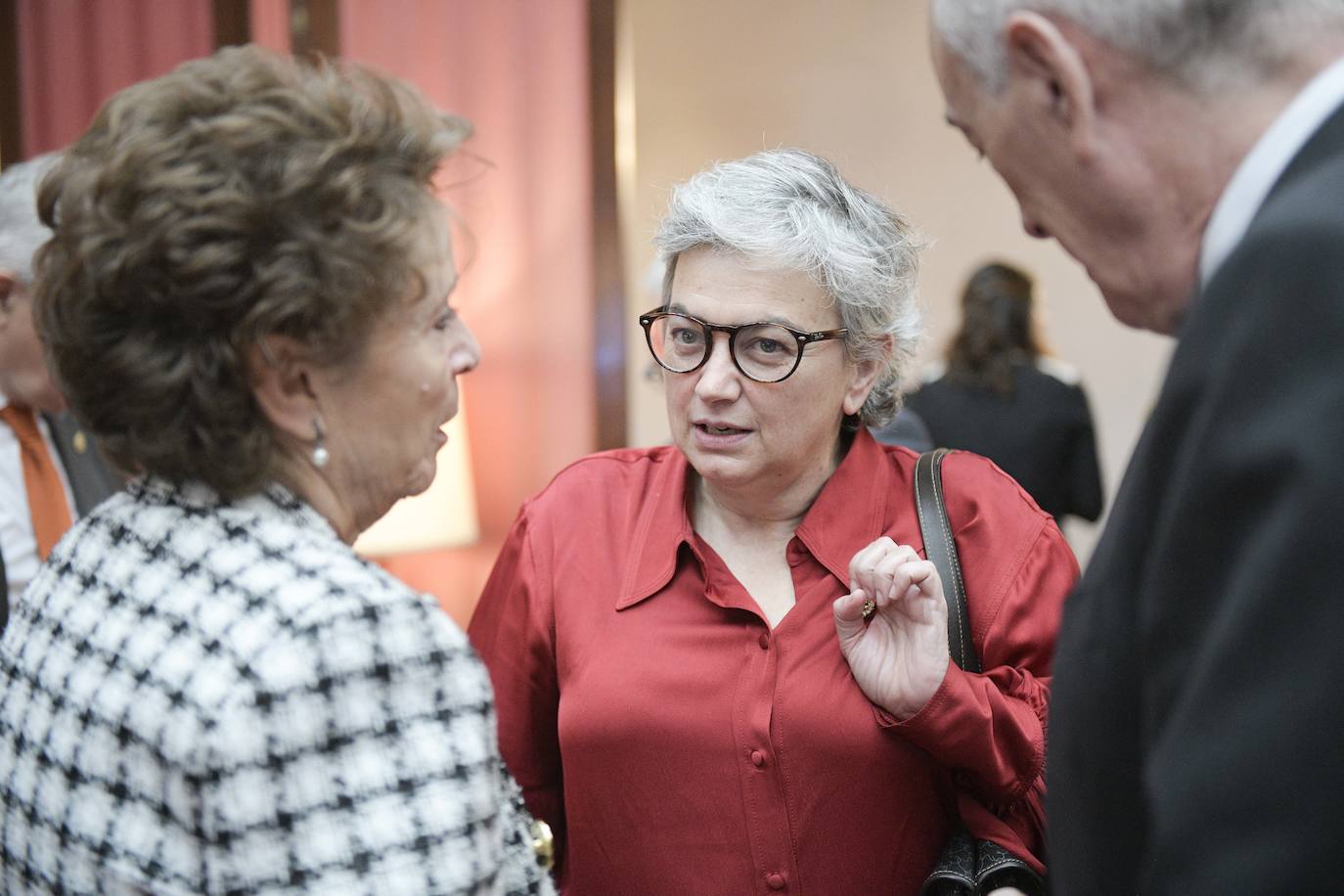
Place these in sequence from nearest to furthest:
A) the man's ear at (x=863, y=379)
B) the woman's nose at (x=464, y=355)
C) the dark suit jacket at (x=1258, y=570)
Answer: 1. the dark suit jacket at (x=1258, y=570)
2. the woman's nose at (x=464, y=355)
3. the man's ear at (x=863, y=379)

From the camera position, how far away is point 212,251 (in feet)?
3.29

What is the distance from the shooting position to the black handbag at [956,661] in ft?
5.20

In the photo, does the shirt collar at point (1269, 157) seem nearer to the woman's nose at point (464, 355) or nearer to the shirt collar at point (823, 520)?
the woman's nose at point (464, 355)

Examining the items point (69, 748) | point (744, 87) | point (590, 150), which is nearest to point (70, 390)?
point (69, 748)

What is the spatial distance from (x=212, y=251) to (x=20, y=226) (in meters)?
1.38

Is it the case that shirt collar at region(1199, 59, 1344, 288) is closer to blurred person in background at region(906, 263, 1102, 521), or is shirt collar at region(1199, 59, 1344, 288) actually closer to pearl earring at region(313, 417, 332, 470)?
pearl earring at region(313, 417, 332, 470)

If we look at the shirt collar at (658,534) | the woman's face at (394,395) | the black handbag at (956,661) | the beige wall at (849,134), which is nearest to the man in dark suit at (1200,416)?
the woman's face at (394,395)

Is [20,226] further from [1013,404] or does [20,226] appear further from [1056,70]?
[1013,404]

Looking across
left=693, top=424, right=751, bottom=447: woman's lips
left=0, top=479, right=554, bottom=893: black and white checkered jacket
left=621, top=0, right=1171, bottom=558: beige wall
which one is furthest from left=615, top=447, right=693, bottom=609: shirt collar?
left=621, top=0, right=1171, bottom=558: beige wall

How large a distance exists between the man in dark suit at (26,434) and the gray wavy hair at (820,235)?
3.70ft

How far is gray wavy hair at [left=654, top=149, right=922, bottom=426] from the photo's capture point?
1.81 metres

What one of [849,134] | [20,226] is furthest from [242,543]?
[849,134]

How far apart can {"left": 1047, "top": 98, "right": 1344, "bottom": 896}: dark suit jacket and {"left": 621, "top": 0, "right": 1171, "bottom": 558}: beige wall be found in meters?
3.80

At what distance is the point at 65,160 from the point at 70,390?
21 cm
